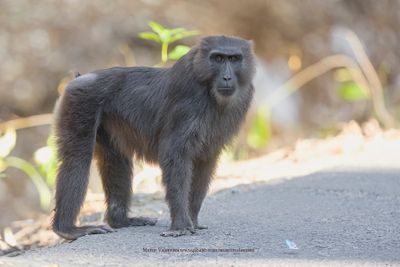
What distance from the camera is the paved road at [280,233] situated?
216 inches

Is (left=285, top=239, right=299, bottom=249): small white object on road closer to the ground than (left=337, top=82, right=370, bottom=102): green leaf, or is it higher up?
closer to the ground

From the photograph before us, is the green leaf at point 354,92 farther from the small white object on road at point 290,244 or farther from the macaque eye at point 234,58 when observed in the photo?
the small white object on road at point 290,244

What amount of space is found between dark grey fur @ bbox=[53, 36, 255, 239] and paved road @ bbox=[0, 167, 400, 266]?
1.42ft

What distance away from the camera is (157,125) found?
7.07 metres

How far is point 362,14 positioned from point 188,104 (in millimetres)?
8131

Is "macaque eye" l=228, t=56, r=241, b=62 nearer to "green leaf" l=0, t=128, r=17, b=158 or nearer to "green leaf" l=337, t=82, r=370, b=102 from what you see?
"green leaf" l=0, t=128, r=17, b=158

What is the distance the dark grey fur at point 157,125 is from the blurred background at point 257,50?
2.89m

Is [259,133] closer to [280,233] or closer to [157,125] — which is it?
[157,125]

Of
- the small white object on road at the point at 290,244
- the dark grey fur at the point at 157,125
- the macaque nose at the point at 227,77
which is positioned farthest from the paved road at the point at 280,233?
the macaque nose at the point at 227,77

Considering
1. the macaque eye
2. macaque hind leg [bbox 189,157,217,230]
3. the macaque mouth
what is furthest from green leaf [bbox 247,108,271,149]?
the macaque mouth

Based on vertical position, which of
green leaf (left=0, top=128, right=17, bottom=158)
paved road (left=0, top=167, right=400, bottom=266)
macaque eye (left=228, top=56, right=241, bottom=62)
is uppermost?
macaque eye (left=228, top=56, right=241, bottom=62)

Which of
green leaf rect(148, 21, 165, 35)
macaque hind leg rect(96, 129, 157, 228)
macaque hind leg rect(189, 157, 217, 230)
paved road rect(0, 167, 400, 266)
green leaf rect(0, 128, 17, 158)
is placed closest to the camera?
paved road rect(0, 167, 400, 266)

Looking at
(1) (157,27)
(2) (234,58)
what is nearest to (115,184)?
(2) (234,58)

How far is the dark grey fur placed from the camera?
6711mm
